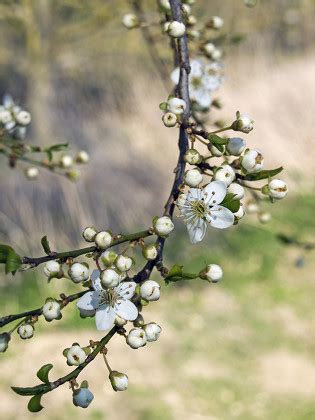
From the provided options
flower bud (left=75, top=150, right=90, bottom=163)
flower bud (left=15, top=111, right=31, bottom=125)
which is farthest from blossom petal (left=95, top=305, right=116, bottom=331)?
flower bud (left=75, top=150, right=90, bottom=163)

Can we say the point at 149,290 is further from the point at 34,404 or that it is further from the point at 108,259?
the point at 34,404

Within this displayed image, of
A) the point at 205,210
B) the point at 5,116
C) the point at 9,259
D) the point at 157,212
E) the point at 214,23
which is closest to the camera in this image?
the point at 9,259

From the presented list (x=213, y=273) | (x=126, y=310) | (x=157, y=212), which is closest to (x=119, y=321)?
(x=126, y=310)

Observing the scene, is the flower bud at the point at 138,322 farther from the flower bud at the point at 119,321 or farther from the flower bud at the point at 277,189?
the flower bud at the point at 277,189

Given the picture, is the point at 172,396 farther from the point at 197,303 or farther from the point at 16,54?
the point at 16,54

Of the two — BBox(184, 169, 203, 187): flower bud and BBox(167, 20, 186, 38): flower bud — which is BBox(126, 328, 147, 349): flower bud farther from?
BBox(167, 20, 186, 38): flower bud

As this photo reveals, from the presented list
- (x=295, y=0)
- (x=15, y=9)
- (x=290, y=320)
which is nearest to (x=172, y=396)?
(x=290, y=320)
